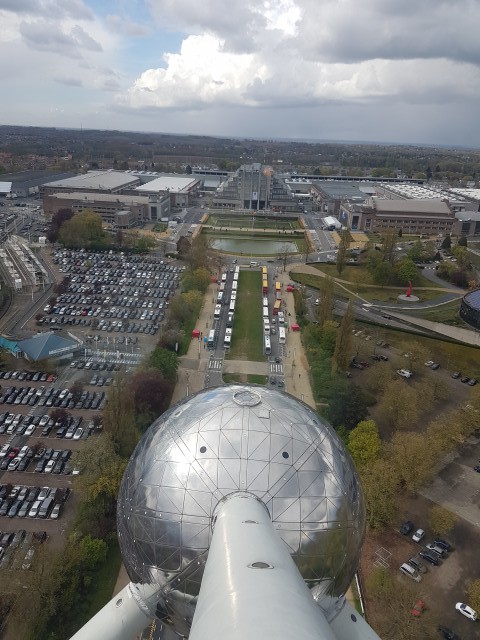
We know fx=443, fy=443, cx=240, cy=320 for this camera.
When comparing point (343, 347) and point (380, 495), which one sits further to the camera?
point (343, 347)

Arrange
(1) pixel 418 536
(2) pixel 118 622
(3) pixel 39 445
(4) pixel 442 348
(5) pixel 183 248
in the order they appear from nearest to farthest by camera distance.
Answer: (2) pixel 118 622 → (1) pixel 418 536 → (3) pixel 39 445 → (4) pixel 442 348 → (5) pixel 183 248

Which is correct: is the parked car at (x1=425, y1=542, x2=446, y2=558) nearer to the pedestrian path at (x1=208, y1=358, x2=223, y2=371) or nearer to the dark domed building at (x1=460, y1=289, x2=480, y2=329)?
the pedestrian path at (x1=208, y1=358, x2=223, y2=371)

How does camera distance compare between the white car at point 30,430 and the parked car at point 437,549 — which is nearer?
the parked car at point 437,549

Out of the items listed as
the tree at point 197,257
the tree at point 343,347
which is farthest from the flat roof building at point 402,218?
the tree at point 343,347

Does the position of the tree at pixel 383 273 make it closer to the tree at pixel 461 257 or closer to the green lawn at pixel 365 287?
the green lawn at pixel 365 287

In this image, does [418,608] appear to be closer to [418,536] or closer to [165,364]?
[418,536]

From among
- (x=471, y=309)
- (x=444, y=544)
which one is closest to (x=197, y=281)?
(x=471, y=309)

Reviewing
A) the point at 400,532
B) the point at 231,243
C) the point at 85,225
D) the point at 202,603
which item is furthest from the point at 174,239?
the point at 202,603

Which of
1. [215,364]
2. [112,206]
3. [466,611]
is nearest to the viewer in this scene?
[466,611]

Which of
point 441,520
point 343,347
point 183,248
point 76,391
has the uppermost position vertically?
point 343,347
